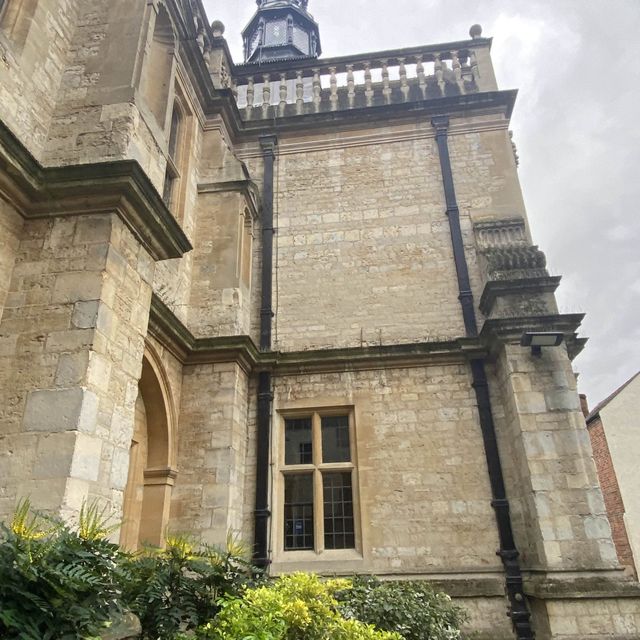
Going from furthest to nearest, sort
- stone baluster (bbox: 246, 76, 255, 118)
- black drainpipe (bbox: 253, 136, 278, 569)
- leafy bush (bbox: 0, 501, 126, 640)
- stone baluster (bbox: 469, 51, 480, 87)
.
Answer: stone baluster (bbox: 246, 76, 255, 118), stone baluster (bbox: 469, 51, 480, 87), black drainpipe (bbox: 253, 136, 278, 569), leafy bush (bbox: 0, 501, 126, 640)

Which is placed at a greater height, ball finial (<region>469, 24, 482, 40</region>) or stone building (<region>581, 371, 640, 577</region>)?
ball finial (<region>469, 24, 482, 40</region>)

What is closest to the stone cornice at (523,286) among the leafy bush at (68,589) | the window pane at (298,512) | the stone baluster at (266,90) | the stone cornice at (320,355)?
the stone cornice at (320,355)

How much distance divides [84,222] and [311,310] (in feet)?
16.5

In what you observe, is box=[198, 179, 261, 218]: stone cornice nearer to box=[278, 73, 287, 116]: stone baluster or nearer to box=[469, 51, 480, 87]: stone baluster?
box=[278, 73, 287, 116]: stone baluster

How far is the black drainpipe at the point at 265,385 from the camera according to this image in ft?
25.1

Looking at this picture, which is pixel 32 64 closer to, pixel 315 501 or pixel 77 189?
pixel 77 189

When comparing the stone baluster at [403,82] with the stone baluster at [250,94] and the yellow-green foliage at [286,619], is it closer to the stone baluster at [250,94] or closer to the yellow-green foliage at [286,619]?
the stone baluster at [250,94]

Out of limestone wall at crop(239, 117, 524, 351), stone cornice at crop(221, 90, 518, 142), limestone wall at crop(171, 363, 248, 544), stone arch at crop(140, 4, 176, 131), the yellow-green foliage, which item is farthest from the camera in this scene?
stone cornice at crop(221, 90, 518, 142)

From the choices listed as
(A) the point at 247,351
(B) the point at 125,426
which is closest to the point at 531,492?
(A) the point at 247,351

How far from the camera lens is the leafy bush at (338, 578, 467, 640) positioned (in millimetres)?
4914

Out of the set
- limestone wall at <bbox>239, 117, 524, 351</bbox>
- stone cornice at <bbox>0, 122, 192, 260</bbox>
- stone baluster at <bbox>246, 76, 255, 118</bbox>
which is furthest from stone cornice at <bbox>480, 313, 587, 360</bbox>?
stone baluster at <bbox>246, 76, 255, 118</bbox>

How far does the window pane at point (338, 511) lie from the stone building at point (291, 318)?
0.11 ft

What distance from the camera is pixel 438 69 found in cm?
1095

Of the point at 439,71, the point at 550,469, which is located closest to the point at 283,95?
the point at 439,71
